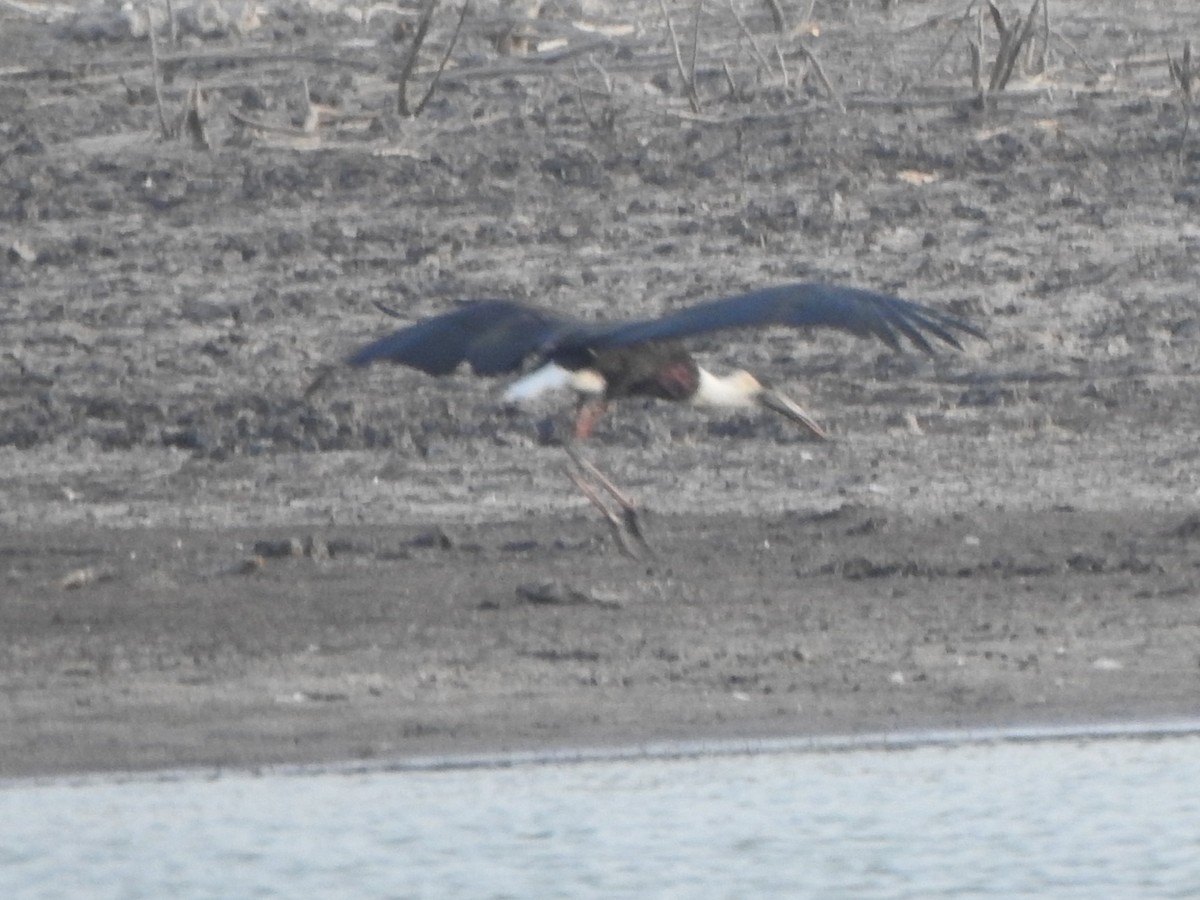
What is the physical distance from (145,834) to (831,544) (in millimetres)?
2113

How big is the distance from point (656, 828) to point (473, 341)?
146 centimetres

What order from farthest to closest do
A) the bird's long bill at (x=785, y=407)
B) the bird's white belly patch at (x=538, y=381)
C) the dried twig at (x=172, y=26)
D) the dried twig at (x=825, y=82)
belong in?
the dried twig at (x=172, y=26) < the dried twig at (x=825, y=82) < the bird's long bill at (x=785, y=407) < the bird's white belly patch at (x=538, y=381)

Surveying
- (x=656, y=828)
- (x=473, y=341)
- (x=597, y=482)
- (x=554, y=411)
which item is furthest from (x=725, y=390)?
(x=656, y=828)

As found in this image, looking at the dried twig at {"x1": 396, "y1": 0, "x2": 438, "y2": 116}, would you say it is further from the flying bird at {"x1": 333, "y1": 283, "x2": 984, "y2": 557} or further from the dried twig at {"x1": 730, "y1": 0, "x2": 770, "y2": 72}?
the flying bird at {"x1": 333, "y1": 283, "x2": 984, "y2": 557}

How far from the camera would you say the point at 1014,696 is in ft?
18.2

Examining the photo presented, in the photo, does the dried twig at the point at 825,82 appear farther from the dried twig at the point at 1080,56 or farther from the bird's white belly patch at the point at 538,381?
the bird's white belly patch at the point at 538,381

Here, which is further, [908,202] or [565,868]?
[908,202]

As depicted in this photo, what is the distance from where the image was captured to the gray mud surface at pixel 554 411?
223 inches

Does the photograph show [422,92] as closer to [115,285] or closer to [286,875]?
[115,285]

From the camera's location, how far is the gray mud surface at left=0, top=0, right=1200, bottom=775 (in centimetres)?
566

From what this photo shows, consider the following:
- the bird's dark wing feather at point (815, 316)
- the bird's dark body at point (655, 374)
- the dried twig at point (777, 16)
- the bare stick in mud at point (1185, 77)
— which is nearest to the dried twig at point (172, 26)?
the dried twig at point (777, 16)

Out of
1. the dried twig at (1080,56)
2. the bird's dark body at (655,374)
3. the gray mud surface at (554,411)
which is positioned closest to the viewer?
the gray mud surface at (554,411)

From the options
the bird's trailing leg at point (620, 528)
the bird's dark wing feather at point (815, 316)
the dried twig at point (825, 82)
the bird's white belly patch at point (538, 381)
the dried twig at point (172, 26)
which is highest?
the dried twig at point (172, 26)

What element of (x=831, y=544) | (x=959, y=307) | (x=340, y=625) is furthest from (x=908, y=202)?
(x=340, y=625)
